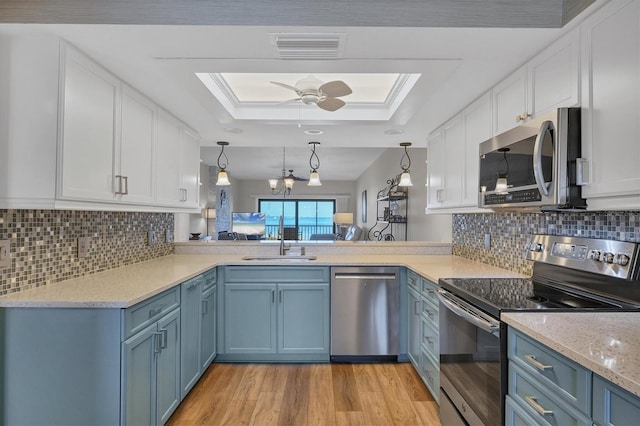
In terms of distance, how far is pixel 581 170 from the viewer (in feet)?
4.66

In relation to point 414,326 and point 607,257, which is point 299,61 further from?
point 414,326

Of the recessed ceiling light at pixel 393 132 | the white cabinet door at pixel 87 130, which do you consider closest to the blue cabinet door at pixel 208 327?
the white cabinet door at pixel 87 130

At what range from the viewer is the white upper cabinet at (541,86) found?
1.49m

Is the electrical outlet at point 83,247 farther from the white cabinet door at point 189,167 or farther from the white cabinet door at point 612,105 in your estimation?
the white cabinet door at point 612,105

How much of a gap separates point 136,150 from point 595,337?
247 centimetres

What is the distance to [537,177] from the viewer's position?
58.6 inches

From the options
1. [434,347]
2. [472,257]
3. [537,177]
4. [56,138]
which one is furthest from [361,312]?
[56,138]

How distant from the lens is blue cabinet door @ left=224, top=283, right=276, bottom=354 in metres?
2.88

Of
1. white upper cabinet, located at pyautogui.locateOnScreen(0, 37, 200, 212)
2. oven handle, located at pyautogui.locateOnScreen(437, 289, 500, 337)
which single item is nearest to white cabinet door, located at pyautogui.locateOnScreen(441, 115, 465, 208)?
oven handle, located at pyautogui.locateOnScreen(437, 289, 500, 337)

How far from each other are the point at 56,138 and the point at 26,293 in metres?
0.77

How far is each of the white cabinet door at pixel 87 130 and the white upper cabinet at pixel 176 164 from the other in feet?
1.95

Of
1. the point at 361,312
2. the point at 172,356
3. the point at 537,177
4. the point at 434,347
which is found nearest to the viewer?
the point at 537,177

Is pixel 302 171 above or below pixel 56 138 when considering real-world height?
above

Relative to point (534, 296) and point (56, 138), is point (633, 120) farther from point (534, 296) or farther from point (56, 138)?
point (56, 138)
